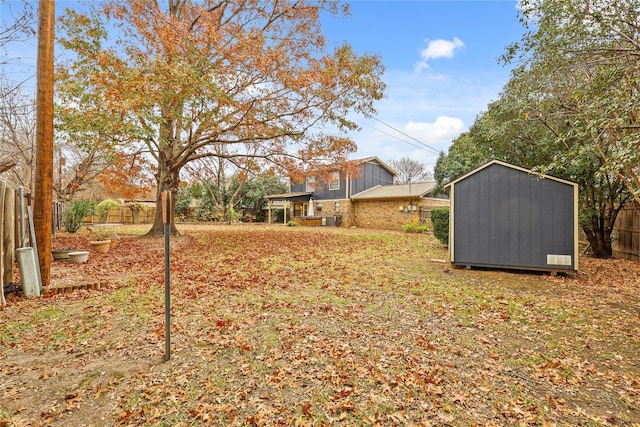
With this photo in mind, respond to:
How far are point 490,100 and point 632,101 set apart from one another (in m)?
6.80

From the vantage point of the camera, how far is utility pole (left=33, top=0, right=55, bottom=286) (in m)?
4.96

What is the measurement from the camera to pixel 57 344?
332 cm

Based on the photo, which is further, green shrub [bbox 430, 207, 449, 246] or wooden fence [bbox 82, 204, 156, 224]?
wooden fence [bbox 82, 204, 156, 224]

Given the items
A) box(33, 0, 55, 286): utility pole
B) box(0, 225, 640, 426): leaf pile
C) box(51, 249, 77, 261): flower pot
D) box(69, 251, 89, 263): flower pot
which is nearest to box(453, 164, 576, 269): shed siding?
box(0, 225, 640, 426): leaf pile

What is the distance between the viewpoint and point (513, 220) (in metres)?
6.89

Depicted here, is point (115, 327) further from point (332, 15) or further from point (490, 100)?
point (332, 15)

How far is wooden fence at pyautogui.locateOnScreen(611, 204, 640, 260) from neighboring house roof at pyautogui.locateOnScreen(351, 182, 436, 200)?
933cm

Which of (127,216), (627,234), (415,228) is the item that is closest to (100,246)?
(415,228)

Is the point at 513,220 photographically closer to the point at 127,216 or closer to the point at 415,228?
the point at 415,228

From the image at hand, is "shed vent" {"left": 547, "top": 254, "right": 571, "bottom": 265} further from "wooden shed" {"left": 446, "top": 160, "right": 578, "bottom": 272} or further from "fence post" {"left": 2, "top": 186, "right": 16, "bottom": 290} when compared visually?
"fence post" {"left": 2, "top": 186, "right": 16, "bottom": 290}

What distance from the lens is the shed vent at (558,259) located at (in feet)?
21.1

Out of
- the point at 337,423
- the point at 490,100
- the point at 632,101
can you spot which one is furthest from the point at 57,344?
the point at 490,100

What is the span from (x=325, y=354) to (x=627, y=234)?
11.1m

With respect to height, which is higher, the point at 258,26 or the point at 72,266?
the point at 258,26
